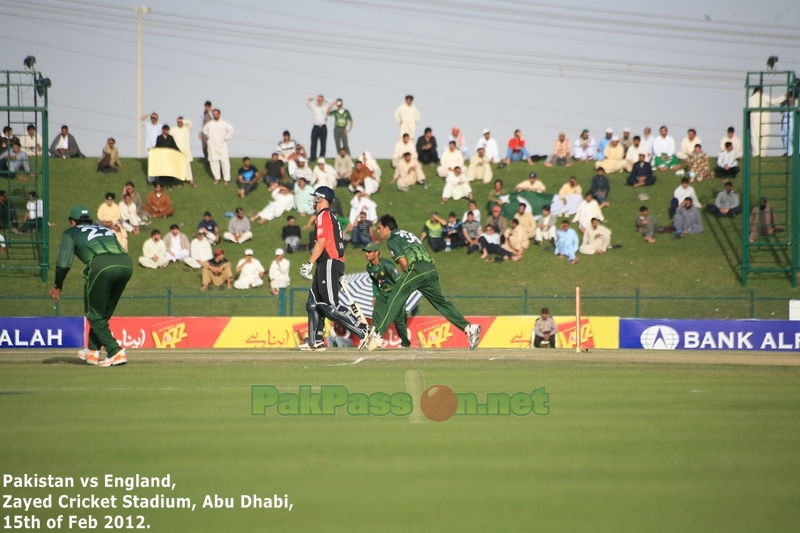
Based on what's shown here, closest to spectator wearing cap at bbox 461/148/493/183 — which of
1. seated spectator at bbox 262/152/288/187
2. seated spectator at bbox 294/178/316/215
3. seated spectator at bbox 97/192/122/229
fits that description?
seated spectator at bbox 294/178/316/215

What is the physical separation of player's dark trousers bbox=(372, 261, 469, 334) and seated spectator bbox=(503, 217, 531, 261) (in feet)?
49.9

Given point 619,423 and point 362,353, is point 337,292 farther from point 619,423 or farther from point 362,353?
point 619,423

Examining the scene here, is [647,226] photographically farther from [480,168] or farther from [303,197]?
[303,197]

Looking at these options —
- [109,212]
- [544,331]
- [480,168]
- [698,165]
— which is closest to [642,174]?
[698,165]

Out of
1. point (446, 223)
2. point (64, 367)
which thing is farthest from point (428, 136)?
point (64, 367)

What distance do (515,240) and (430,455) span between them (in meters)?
23.9

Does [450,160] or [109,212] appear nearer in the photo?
[109,212]

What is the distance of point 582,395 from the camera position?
9.41 m

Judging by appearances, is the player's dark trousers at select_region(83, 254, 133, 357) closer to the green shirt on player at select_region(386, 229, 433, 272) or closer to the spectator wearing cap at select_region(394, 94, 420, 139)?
the green shirt on player at select_region(386, 229, 433, 272)

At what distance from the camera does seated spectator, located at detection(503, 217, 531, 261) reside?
29891 millimetres

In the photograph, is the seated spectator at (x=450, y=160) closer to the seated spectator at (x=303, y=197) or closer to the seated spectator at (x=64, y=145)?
the seated spectator at (x=303, y=197)

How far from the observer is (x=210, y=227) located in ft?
98.6

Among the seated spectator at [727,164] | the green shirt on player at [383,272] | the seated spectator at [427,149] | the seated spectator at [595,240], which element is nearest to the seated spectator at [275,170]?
the seated spectator at [427,149]

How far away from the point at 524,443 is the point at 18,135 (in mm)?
27953
